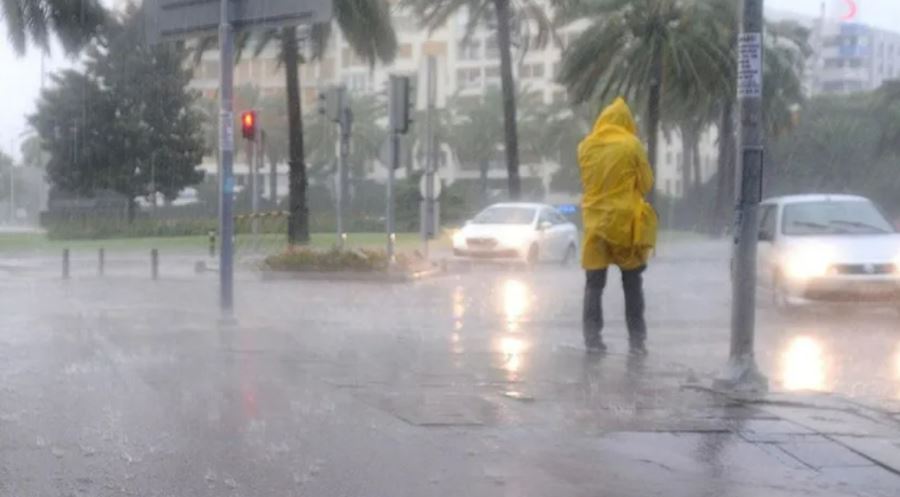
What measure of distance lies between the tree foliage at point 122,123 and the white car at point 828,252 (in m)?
44.0

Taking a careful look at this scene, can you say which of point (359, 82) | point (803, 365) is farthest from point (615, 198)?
point (359, 82)

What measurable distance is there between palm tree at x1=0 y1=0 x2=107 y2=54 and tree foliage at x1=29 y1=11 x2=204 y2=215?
106 feet

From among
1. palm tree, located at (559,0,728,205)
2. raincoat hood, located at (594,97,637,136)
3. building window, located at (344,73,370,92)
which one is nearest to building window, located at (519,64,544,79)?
building window, located at (344,73,370,92)

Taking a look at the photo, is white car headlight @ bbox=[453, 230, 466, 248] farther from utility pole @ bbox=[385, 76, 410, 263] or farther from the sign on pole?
the sign on pole

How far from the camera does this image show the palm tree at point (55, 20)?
2567cm

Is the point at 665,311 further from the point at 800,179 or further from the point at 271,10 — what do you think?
the point at 800,179

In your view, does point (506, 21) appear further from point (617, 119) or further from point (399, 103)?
point (617, 119)

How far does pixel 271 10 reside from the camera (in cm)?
1555

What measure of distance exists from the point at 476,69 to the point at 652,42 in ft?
167

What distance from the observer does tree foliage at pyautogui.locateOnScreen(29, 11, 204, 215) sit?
5950cm

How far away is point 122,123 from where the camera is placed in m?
59.2

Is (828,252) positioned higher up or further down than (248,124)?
further down

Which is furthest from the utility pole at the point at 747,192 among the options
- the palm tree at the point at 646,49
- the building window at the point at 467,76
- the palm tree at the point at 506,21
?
the building window at the point at 467,76

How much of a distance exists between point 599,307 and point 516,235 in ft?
53.6
